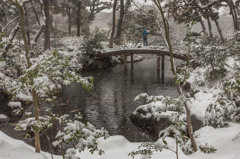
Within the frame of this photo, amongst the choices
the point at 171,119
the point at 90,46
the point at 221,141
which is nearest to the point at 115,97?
the point at 221,141

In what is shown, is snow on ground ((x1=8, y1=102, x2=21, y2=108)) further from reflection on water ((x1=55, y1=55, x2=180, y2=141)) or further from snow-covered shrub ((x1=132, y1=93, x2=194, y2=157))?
snow-covered shrub ((x1=132, y1=93, x2=194, y2=157))

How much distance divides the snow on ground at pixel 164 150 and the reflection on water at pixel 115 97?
2097 mm

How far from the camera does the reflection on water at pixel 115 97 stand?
28.2 ft

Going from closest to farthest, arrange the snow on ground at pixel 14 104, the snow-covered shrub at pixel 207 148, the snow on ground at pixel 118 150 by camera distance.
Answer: the snow-covered shrub at pixel 207 148 → the snow on ground at pixel 118 150 → the snow on ground at pixel 14 104

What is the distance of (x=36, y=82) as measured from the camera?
3.44m

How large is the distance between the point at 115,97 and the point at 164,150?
24.2 ft

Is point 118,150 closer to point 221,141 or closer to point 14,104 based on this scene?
point 221,141

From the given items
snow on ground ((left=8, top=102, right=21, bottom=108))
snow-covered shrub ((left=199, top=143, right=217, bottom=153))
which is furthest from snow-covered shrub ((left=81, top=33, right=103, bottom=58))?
snow-covered shrub ((left=199, top=143, right=217, bottom=153))

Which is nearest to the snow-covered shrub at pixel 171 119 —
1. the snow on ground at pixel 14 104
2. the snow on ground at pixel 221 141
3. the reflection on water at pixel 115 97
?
the snow on ground at pixel 221 141

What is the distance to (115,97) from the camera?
12008 millimetres

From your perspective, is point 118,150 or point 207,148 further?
point 118,150

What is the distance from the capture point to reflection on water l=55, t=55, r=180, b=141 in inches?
339

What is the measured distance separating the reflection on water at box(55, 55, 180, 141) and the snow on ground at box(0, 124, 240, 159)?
210cm

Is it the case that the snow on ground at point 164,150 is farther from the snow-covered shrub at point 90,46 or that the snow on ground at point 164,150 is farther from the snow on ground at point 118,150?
the snow-covered shrub at point 90,46
